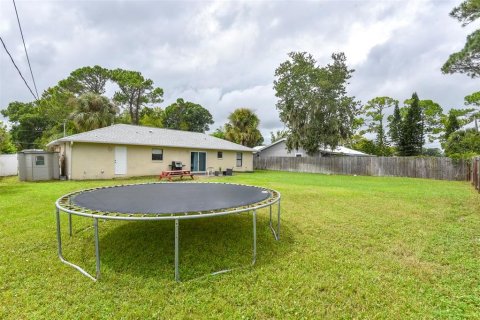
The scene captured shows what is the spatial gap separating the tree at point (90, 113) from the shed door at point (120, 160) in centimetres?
653

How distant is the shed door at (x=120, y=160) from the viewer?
1335 centimetres

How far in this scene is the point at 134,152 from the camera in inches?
552

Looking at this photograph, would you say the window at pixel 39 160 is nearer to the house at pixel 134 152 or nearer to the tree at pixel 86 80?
the house at pixel 134 152

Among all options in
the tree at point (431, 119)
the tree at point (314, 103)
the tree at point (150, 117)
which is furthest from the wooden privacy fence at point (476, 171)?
the tree at point (150, 117)

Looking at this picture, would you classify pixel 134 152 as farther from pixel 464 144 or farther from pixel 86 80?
pixel 464 144

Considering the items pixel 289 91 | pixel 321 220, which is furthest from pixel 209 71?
pixel 321 220

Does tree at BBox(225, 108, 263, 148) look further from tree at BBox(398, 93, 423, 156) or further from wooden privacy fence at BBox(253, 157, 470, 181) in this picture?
tree at BBox(398, 93, 423, 156)

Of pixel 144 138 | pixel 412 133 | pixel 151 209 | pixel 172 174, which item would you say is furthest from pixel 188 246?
pixel 412 133

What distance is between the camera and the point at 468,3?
8.80 metres

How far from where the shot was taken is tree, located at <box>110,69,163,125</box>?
2738 cm

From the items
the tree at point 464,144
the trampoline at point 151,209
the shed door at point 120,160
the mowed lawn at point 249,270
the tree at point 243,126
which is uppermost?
the tree at point 243,126

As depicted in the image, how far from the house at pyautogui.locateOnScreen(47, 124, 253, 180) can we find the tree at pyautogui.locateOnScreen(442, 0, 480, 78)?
1322 centimetres

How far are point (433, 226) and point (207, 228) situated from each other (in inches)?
177

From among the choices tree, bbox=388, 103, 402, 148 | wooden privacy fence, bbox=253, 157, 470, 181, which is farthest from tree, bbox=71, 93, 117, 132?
tree, bbox=388, 103, 402, 148
